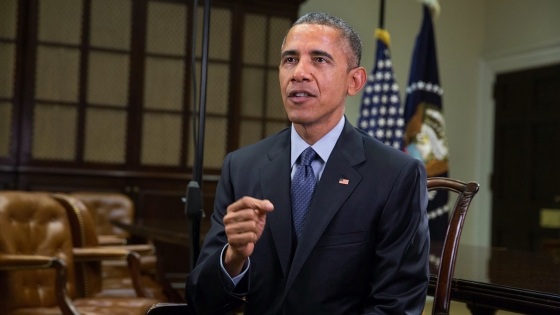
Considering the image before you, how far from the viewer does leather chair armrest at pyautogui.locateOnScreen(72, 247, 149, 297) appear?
3.11m

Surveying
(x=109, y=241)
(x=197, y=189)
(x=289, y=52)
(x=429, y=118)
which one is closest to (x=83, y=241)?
(x=109, y=241)

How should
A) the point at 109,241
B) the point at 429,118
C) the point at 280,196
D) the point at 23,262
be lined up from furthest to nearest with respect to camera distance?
the point at 429,118 < the point at 109,241 < the point at 23,262 < the point at 280,196

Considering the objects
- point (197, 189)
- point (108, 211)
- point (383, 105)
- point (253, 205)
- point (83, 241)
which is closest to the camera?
point (253, 205)

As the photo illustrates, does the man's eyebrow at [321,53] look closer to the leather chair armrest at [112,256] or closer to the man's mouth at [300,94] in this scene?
the man's mouth at [300,94]

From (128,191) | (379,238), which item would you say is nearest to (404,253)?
(379,238)

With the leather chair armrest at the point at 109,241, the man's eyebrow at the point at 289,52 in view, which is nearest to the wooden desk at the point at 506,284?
the man's eyebrow at the point at 289,52

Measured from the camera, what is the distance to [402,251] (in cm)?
146

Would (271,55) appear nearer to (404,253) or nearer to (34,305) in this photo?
(34,305)

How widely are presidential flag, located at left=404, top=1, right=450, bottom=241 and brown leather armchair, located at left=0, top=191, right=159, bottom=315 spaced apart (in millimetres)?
2744

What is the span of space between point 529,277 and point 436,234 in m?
3.10

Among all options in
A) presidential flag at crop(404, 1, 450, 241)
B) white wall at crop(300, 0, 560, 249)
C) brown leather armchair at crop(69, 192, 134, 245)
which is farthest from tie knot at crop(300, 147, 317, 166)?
white wall at crop(300, 0, 560, 249)

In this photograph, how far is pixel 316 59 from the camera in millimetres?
1561

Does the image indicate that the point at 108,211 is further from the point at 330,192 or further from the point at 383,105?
the point at 330,192

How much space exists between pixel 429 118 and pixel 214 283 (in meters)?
4.04
